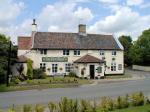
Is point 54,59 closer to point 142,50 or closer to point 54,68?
point 54,68

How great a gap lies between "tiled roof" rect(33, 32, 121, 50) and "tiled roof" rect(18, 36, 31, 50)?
2927 millimetres

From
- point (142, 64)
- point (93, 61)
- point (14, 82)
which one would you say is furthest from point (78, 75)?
point (142, 64)

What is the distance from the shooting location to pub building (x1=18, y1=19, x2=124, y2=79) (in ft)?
185

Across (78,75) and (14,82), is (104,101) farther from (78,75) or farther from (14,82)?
(78,75)

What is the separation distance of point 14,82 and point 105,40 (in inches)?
887

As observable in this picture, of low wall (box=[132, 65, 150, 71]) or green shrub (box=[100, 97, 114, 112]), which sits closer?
green shrub (box=[100, 97, 114, 112])

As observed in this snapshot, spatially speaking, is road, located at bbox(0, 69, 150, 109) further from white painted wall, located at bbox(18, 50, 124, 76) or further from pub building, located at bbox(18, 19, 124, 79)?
white painted wall, located at bbox(18, 50, 124, 76)

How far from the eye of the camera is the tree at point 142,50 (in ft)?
267

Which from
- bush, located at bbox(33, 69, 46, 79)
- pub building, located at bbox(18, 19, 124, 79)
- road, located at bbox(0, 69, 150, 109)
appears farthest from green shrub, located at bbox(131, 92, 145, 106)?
pub building, located at bbox(18, 19, 124, 79)

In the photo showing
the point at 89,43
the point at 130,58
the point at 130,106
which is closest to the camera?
the point at 130,106

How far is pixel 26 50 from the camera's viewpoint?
59.3 meters

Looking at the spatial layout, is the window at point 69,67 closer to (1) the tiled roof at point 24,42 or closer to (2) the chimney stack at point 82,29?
(2) the chimney stack at point 82,29

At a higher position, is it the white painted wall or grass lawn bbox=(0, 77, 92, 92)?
the white painted wall

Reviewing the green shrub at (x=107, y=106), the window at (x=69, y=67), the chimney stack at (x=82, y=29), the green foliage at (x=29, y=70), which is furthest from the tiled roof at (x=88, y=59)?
the green shrub at (x=107, y=106)
